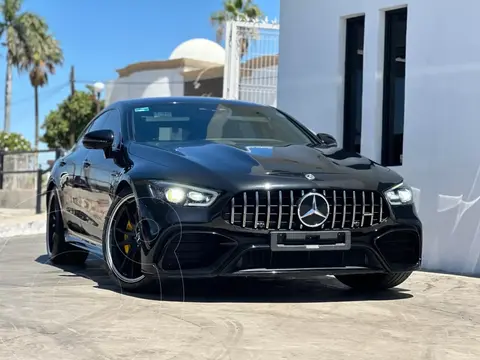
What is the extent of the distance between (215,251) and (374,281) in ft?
5.23

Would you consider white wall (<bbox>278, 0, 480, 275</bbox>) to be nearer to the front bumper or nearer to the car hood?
the car hood

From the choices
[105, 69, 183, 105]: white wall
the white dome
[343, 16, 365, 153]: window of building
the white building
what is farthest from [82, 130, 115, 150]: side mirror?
the white dome

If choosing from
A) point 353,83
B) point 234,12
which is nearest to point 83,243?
point 353,83

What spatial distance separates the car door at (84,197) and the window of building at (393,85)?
3.33 m

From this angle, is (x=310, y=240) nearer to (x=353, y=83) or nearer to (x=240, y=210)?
(x=240, y=210)

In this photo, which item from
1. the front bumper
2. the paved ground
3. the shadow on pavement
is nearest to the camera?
the paved ground

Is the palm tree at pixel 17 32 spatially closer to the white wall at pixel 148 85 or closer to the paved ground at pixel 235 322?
the white wall at pixel 148 85

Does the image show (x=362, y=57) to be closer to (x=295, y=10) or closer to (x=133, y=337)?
(x=295, y=10)

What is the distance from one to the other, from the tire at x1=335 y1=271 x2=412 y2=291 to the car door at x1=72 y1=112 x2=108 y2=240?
6.79 feet

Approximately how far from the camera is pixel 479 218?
286 inches

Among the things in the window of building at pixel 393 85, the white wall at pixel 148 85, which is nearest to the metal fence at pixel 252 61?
the window of building at pixel 393 85

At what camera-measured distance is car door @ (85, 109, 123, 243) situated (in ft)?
18.5

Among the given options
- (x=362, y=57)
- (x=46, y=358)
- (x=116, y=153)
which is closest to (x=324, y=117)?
(x=362, y=57)

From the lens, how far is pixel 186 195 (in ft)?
15.8
